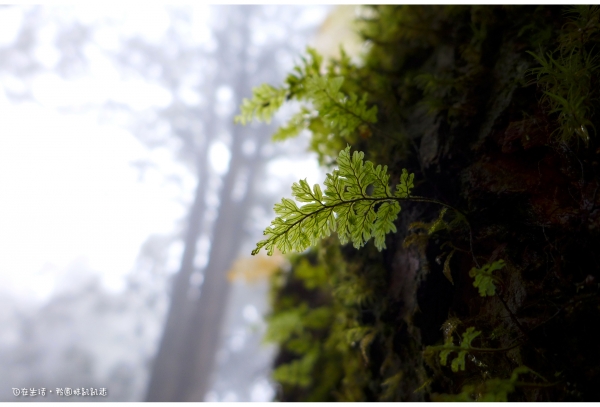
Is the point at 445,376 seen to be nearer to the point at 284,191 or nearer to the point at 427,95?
the point at 427,95

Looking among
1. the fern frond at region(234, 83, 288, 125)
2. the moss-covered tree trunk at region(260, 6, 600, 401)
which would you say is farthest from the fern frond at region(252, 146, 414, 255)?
the fern frond at region(234, 83, 288, 125)

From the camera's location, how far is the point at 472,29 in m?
1.88

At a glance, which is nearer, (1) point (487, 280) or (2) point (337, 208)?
(1) point (487, 280)

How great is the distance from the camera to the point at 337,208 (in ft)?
4.08

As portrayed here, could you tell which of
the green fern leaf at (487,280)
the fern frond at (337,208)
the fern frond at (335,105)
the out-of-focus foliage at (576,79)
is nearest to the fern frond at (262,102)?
the fern frond at (335,105)

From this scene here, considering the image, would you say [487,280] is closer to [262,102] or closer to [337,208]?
[337,208]

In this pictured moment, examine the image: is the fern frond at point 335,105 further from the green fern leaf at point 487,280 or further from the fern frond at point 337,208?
the green fern leaf at point 487,280

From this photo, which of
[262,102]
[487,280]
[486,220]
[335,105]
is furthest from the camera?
[262,102]

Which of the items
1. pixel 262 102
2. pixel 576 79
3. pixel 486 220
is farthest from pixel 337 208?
pixel 262 102

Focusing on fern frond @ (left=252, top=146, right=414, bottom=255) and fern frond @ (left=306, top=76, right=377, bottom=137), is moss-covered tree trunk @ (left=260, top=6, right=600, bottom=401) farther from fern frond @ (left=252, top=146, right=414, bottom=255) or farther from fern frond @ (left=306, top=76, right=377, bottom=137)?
fern frond @ (left=252, top=146, right=414, bottom=255)

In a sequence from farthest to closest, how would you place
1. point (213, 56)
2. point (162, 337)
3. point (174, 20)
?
point (213, 56) < point (174, 20) < point (162, 337)

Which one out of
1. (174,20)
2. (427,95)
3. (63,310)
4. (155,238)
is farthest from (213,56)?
(427,95)

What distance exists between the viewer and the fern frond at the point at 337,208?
47.9 inches

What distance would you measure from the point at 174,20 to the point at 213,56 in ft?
7.47
